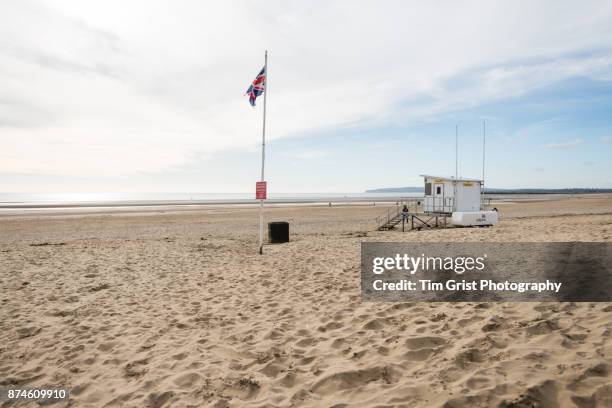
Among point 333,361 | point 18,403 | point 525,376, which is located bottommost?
point 18,403

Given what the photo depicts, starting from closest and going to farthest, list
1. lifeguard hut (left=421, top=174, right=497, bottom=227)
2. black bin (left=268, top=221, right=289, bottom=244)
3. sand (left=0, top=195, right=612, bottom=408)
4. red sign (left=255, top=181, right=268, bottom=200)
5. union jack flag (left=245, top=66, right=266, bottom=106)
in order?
sand (left=0, top=195, right=612, bottom=408) → red sign (left=255, top=181, right=268, bottom=200) → union jack flag (left=245, top=66, right=266, bottom=106) → black bin (left=268, top=221, right=289, bottom=244) → lifeguard hut (left=421, top=174, right=497, bottom=227)

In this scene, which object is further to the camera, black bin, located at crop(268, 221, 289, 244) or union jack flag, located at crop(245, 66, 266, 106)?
black bin, located at crop(268, 221, 289, 244)

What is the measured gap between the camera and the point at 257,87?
15.0 metres

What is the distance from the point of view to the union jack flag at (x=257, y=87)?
14898 millimetres

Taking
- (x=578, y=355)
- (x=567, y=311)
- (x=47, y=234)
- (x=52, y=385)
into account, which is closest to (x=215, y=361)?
(x=52, y=385)

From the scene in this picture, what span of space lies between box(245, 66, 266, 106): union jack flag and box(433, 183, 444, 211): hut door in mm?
15892

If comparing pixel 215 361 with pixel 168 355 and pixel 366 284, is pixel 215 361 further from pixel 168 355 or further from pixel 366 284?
pixel 366 284

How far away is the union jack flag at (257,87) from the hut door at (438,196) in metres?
15.9

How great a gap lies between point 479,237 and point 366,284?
8.20 meters

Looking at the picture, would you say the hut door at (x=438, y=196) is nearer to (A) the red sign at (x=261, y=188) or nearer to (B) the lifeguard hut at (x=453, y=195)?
(B) the lifeguard hut at (x=453, y=195)

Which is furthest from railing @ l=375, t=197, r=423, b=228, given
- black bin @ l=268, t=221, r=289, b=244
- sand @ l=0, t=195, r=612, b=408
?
sand @ l=0, t=195, r=612, b=408

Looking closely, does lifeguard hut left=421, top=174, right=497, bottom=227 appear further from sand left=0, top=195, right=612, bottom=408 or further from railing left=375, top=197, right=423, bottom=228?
sand left=0, top=195, right=612, bottom=408

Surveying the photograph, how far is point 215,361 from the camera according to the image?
5.44m

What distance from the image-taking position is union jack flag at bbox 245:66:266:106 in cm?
1490
